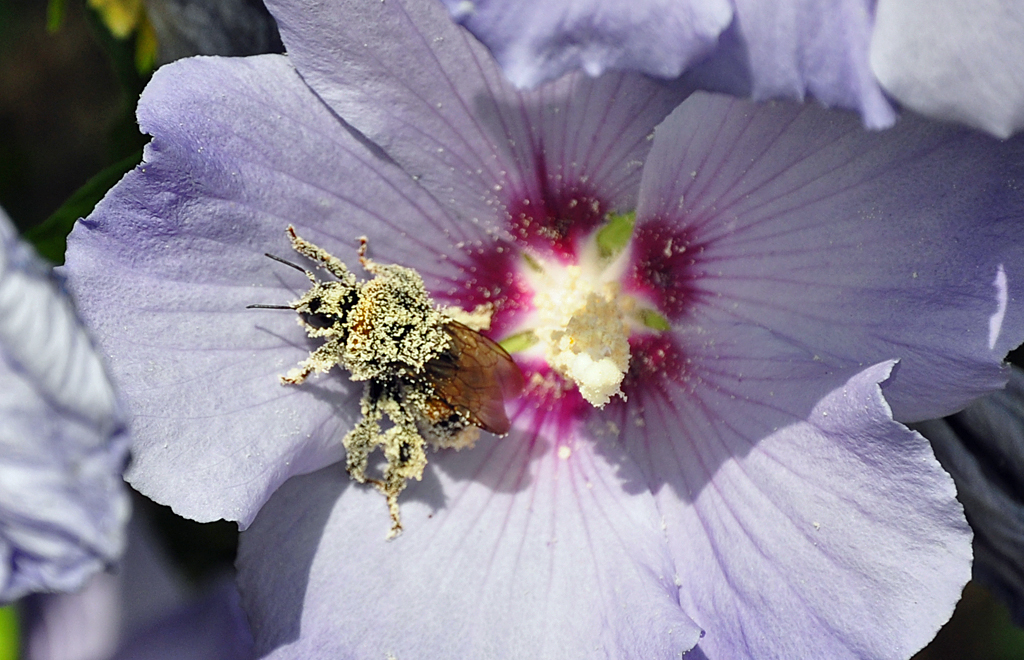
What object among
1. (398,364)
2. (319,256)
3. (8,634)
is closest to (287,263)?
(319,256)

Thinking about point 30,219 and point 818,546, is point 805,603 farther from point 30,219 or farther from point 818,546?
point 30,219

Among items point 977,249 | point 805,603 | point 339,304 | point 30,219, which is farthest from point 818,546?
point 30,219

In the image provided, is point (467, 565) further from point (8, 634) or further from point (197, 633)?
point (8, 634)

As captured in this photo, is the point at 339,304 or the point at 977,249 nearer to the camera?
the point at 977,249

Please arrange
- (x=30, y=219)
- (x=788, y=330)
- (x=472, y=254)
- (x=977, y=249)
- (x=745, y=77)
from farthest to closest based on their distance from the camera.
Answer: (x=30, y=219)
(x=472, y=254)
(x=788, y=330)
(x=977, y=249)
(x=745, y=77)

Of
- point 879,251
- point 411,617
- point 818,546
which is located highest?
point 879,251

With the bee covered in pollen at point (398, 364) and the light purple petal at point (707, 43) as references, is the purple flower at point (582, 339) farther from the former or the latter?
the light purple petal at point (707, 43)

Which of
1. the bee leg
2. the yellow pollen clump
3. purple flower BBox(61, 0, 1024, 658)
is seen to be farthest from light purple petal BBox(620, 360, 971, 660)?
the bee leg

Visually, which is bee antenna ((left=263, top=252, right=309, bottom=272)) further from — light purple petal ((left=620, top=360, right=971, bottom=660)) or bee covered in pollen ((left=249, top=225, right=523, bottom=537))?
light purple petal ((left=620, top=360, right=971, bottom=660))
